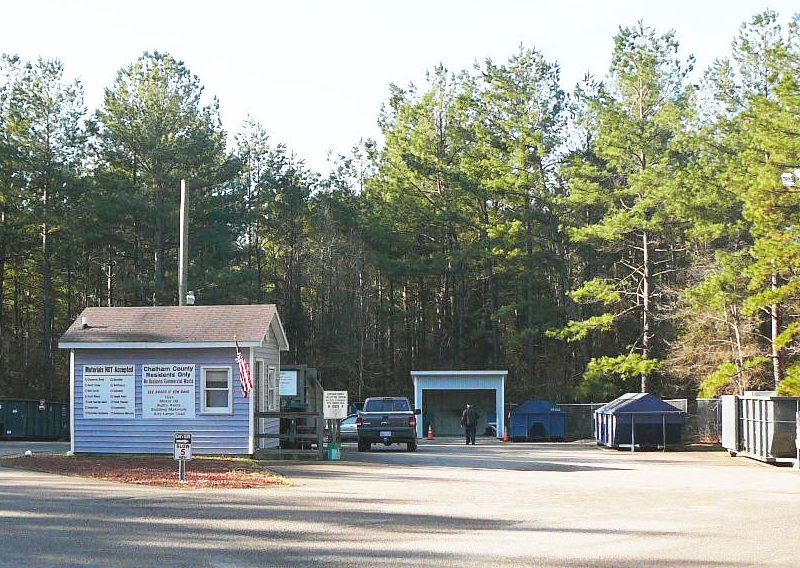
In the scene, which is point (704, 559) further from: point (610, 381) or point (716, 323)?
point (610, 381)

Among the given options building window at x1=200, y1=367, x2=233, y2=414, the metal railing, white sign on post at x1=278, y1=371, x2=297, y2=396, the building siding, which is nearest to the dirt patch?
the building siding

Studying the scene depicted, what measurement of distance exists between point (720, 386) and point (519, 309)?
18.8 metres

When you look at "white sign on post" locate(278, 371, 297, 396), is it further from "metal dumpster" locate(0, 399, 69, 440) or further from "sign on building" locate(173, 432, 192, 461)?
"metal dumpster" locate(0, 399, 69, 440)

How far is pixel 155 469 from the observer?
21.9m

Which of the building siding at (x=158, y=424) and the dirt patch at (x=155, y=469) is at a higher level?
the building siding at (x=158, y=424)

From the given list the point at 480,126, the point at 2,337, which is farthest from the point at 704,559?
the point at 2,337

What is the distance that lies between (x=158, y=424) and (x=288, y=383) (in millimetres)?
6017

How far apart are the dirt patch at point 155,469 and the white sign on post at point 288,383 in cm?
647

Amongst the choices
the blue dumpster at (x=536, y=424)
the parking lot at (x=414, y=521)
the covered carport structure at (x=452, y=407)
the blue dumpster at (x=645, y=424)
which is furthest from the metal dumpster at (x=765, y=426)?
the covered carport structure at (x=452, y=407)

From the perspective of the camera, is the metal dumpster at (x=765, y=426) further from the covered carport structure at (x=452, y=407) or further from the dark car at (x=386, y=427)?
the covered carport structure at (x=452, y=407)

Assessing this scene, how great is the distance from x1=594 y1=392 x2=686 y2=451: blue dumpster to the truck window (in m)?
7.01

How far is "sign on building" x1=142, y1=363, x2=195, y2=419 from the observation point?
26438 mm

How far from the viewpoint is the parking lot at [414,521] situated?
11.5m

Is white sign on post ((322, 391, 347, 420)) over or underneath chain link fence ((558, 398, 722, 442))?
over
